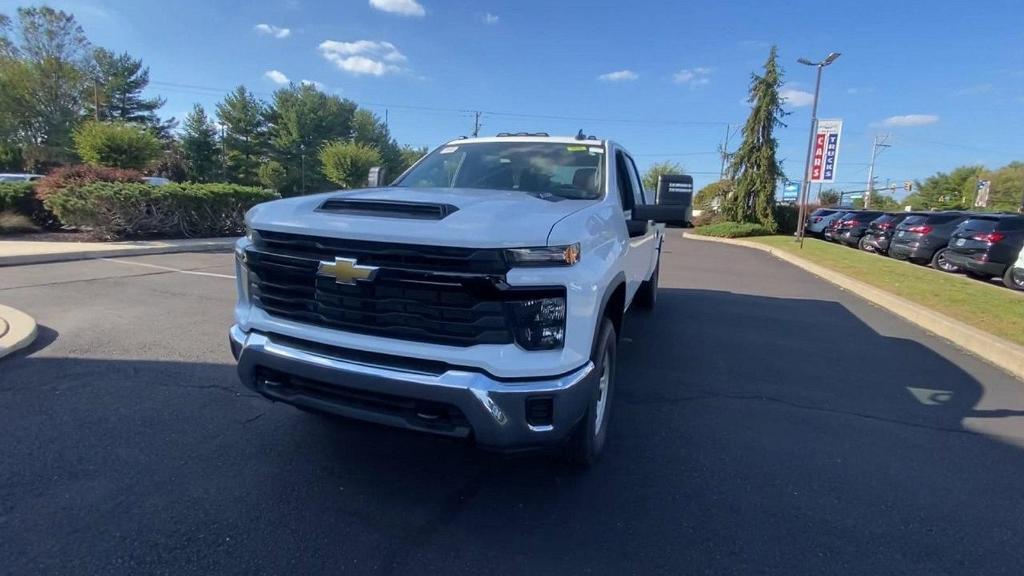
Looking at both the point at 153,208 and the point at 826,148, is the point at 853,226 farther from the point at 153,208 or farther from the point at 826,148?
the point at 153,208

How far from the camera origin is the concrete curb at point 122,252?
9359 mm

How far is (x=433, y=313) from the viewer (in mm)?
2389

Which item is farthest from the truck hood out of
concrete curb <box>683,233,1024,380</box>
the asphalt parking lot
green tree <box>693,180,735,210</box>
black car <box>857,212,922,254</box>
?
green tree <box>693,180,735,210</box>

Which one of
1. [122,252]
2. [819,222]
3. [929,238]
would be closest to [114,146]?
[122,252]

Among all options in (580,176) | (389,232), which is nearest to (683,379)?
(580,176)

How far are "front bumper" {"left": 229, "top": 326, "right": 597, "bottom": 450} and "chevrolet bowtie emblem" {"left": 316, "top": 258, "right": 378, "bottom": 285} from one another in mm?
373

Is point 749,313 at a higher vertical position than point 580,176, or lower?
lower

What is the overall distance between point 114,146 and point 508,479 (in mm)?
18684

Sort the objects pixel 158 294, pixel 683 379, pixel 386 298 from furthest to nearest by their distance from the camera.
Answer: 1. pixel 158 294
2. pixel 683 379
3. pixel 386 298

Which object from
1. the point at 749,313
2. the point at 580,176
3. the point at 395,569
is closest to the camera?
the point at 395,569

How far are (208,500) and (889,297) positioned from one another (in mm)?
10332

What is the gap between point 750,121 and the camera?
99.8 feet

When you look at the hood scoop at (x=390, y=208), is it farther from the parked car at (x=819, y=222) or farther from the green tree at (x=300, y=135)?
the green tree at (x=300, y=135)

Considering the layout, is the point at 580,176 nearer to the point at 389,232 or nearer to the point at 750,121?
the point at 389,232
